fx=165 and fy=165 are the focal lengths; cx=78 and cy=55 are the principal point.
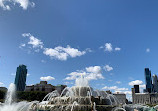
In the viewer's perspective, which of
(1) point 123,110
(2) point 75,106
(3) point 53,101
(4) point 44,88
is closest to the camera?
(2) point 75,106

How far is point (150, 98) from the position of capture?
646 feet

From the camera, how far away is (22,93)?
267ft

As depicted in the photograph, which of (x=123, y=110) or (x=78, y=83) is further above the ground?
(x=78, y=83)

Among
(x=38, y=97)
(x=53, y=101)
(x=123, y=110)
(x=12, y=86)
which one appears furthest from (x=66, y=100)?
(x=38, y=97)

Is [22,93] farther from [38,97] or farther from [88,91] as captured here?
[88,91]

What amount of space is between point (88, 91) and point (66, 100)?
6.34 m

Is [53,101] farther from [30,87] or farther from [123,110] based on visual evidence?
[30,87]

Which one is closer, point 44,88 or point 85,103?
point 85,103

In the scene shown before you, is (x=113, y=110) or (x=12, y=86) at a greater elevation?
(x=12, y=86)

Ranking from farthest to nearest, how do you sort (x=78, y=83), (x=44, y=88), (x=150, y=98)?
(x=150, y=98) → (x=44, y=88) → (x=78, y=83)

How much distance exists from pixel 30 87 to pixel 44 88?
1445cm

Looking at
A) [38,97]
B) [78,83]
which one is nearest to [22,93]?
[38,97]

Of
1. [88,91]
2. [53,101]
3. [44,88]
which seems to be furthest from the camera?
[44,88]

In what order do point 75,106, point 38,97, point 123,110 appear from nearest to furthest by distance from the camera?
point 75,106 < point 123,110 < point 38,97
